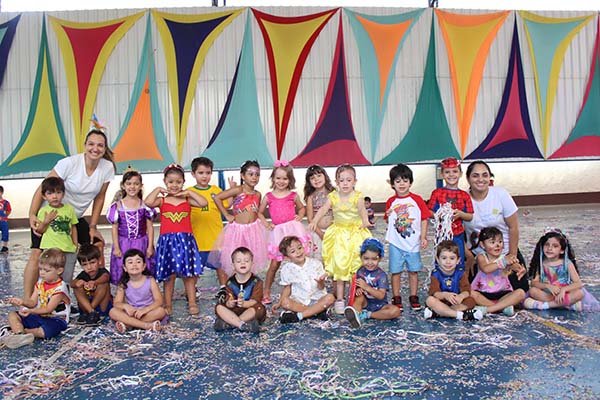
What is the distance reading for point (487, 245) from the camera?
3.56 m

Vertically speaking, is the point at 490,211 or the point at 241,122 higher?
the point at 241,122

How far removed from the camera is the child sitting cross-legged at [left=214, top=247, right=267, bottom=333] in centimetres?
329

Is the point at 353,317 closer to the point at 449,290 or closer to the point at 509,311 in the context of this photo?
the point at 449,290

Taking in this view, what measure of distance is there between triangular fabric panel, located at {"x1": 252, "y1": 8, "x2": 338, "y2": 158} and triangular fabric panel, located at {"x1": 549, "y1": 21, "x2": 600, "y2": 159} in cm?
613

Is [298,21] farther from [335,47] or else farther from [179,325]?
[179,325]

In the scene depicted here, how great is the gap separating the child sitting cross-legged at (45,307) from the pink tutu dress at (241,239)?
1186 mm

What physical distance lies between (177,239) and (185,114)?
7211mm

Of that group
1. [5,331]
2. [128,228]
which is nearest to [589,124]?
[128,228]

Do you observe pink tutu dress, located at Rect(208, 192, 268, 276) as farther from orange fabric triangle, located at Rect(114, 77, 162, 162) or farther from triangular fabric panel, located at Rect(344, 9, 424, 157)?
triangular fabric panel, located at Rect(344, 9, 424, 157)

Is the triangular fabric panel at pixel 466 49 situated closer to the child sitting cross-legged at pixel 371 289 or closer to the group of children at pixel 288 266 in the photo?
the group of children at pixel 288 266

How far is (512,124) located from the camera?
37.2 feet

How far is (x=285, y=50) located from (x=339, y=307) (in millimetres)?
8136

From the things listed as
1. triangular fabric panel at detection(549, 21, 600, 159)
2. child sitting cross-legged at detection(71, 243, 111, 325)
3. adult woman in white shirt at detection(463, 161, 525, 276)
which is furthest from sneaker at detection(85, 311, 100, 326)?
triangular fabric panel at detection(549, 21, 600, 159)

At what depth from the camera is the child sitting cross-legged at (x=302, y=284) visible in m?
3.52
